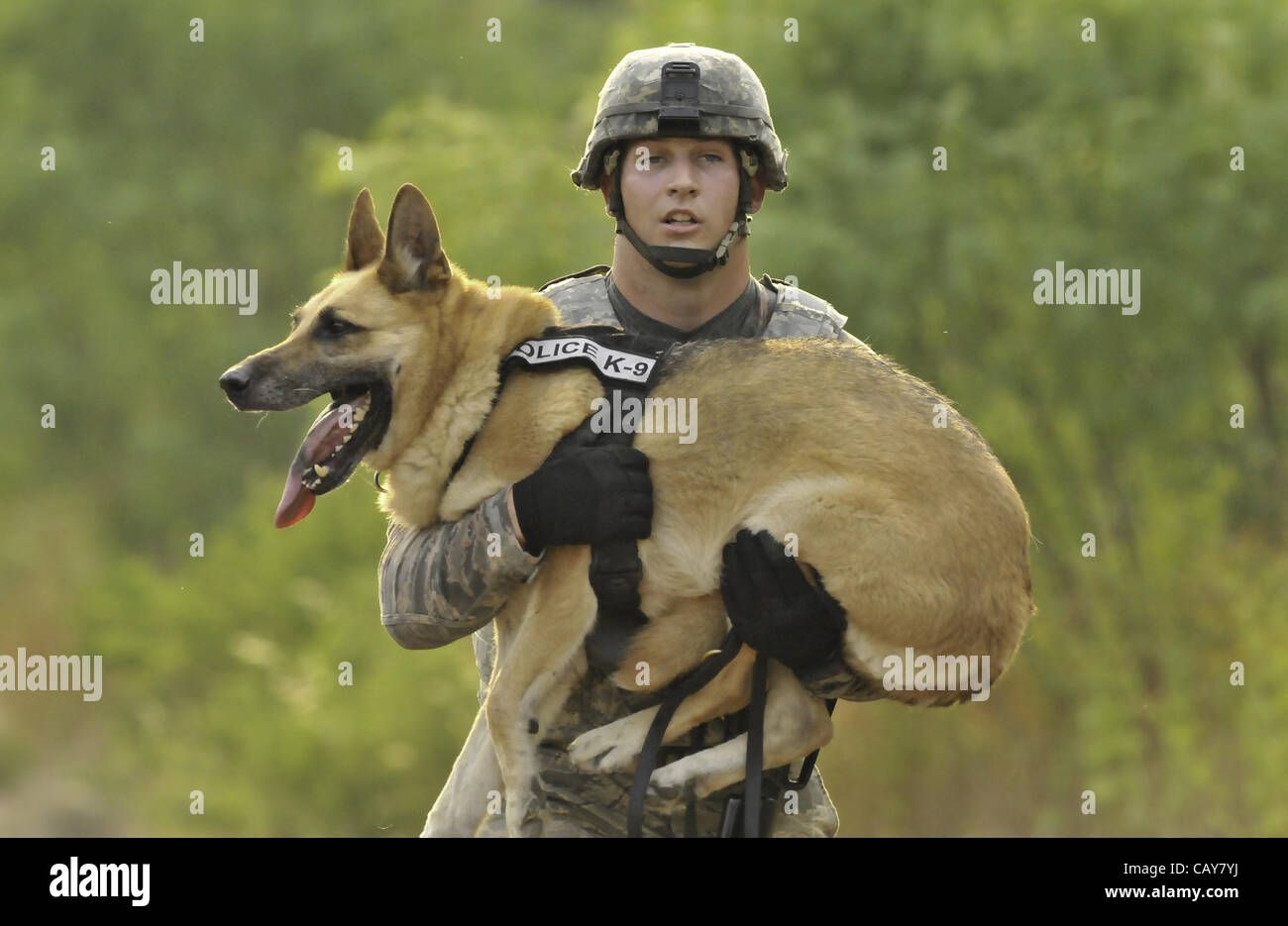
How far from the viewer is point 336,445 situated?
5.12 metres

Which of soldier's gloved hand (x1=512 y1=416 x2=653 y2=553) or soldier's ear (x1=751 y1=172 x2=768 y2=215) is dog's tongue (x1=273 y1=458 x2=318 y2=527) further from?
soldier's ear (x1=751 y1=172 x2=768 y2=215)

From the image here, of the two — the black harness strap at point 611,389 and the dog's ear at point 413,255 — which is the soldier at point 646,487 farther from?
the dog's ear at point 413,255

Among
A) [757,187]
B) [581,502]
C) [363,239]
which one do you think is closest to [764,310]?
[757,187]

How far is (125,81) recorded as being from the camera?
973 inches

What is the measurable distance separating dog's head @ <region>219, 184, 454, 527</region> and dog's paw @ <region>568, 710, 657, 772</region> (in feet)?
3.74

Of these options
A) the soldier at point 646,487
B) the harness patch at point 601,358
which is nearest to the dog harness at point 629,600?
the harness patch at point 601,358

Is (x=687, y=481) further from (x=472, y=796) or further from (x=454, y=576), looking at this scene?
(x=472, y=796)

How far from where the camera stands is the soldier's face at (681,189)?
521 cm

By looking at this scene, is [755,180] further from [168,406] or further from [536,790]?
[168,406]

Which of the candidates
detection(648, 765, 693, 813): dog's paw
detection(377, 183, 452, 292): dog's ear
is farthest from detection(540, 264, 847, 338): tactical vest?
detection(648, 765, 693, 813): dog's paw

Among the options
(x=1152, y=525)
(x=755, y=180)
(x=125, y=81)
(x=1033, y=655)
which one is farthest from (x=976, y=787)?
(x=125, y=81)

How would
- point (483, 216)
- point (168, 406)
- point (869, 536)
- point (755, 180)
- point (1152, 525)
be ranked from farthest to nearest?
point (168, 406), point (483, 216), point (1152, 525), point (755, 180), point (869, 536)

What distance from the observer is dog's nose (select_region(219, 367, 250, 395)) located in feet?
16.0

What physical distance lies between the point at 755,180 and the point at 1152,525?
325 inches
